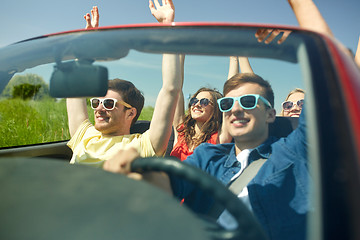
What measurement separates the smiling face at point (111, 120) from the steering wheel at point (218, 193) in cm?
97

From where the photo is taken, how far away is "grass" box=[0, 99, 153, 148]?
1516 mm

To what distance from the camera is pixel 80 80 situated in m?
1.19

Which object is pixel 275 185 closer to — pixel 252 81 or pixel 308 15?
pixel 252 81

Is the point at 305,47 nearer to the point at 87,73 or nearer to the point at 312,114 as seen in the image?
the point at 312,114

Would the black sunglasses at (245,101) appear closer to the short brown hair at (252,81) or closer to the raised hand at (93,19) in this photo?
the short brown hair at (252,81)

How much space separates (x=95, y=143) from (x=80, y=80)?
68cm

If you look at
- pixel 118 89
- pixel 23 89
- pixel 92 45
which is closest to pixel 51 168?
pixel 92 45

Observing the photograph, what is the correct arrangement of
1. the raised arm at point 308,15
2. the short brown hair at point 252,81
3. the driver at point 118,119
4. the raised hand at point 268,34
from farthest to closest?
the driver at point 118,119
the raised arm at point 308,15
the short brown hair at point 252,81
the raised hand at point 268,34

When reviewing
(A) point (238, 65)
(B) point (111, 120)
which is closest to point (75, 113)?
(B) point (111, 120)

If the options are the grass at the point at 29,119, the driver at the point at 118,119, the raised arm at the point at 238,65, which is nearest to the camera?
the raised arm at the point at 238,65

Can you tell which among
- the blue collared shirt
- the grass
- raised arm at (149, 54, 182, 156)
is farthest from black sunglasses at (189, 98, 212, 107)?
the blue collared shirt

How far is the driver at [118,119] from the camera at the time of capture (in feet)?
5.75

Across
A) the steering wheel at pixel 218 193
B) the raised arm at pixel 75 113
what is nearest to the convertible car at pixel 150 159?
the steering wheel at pixel 218 193

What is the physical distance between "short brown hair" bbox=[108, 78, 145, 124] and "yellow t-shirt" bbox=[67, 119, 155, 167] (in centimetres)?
28
